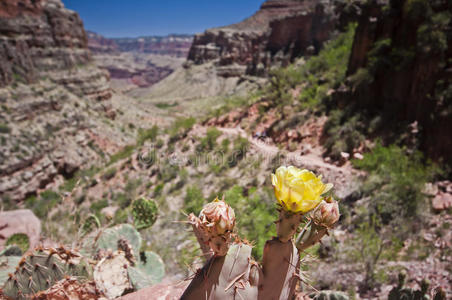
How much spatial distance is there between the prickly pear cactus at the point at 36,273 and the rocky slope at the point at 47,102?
14.3m

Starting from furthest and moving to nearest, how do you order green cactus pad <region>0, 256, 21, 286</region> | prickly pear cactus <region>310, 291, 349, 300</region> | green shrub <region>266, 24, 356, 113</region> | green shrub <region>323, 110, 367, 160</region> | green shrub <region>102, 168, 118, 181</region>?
green shrub <region>102, 168, 118, 181</region> < green shrub <region>266, 24, 356, 113</region> < green shrub <region>323, 110, 367, 160</region> < green cactus pad <region>0, 256, 21, 286</region> < prickly pear cactus <region>310, 291, 349, 300</region>

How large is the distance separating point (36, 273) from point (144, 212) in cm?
193

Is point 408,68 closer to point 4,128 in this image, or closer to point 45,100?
point 4,128

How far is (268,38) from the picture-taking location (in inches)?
2048

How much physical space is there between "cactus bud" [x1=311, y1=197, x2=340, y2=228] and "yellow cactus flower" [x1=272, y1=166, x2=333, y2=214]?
20 cm

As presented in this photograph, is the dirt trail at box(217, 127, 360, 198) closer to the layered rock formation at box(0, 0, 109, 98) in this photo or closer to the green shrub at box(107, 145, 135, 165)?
the green shrub at box(107, 145, 135, 165)

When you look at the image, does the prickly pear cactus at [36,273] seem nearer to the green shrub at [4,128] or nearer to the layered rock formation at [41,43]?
the green shrub at [4,128]

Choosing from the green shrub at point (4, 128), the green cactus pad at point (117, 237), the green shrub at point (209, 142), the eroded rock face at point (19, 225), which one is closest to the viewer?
the green cactus pad at point (117, 237)

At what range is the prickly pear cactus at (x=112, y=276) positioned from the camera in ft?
7.41

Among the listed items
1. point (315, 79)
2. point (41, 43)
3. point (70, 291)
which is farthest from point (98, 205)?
point (41, 43)

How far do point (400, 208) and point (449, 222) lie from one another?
69 cm

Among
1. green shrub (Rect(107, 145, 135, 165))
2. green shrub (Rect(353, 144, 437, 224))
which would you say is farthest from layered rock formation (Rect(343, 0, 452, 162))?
green shrub (Rect(107, 145, 135, 165))

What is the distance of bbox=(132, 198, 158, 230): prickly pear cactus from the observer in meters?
3.83

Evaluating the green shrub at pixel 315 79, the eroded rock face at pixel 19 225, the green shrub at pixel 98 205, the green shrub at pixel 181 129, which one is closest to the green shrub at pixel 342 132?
the green shrub at pixel 315 79
